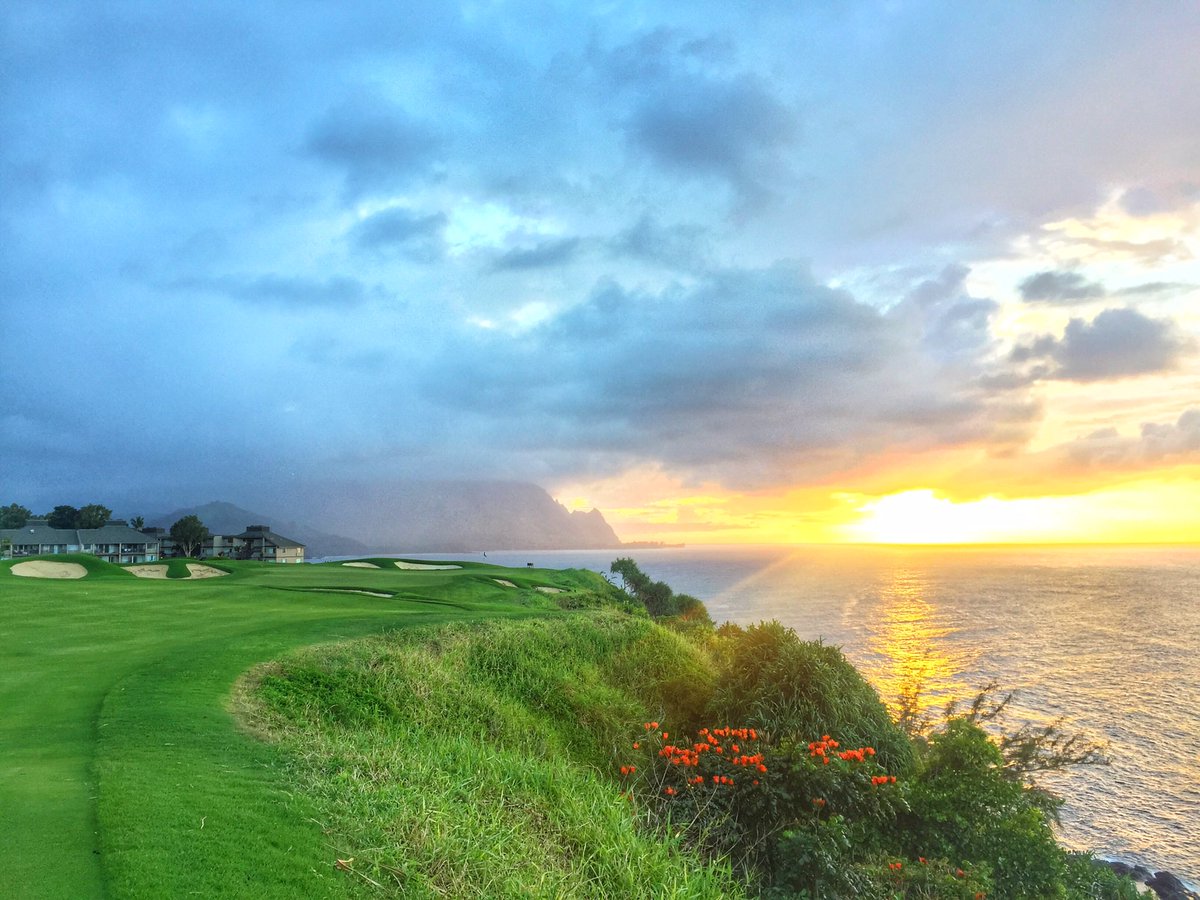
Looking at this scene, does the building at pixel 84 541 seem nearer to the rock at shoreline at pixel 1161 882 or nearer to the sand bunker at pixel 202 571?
the sand bunker at pixel 202 571

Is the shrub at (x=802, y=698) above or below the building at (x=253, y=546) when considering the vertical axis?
above

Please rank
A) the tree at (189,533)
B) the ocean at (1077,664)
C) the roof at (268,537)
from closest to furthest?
1. the ocean at (1077,664)
2. the tree at (189,533)
3. the roof at (268,537)

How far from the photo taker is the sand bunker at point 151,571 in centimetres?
3566

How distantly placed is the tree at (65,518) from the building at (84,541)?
5.90 feet

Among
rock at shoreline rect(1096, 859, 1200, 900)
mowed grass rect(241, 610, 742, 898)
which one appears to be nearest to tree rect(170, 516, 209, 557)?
mowed grass rect(241, 610, 742, 898)

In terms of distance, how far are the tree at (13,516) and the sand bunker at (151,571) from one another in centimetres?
9581

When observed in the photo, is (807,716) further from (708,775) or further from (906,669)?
(906,669)

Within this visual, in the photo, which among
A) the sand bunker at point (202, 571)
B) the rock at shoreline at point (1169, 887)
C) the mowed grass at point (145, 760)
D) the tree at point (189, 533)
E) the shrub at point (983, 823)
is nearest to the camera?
the mowed grass at point (145, 760)

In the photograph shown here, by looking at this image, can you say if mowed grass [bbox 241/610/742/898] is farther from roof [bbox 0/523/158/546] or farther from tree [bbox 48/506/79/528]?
tree [bbox 48/506/79/528]

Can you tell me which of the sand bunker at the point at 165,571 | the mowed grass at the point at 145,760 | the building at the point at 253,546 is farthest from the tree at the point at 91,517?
the mowed grass at the point at 145,760

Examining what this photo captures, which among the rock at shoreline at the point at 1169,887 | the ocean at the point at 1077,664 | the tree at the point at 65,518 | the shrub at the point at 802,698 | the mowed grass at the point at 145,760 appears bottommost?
the ocean at the point at 1077,664

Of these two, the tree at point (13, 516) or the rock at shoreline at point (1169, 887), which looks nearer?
the rock at shoreline at point (1169, 887)

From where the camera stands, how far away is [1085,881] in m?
11.7

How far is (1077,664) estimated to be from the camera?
49.4m
